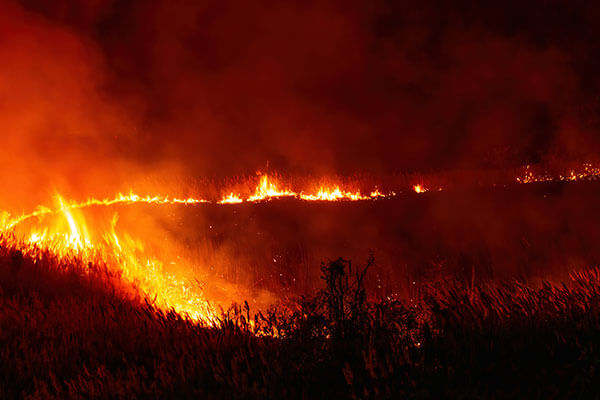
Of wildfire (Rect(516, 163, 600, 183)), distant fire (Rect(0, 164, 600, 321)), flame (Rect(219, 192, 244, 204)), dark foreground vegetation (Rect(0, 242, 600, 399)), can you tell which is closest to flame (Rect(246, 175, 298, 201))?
distant fire (Rect(0, 164, 600, 321))

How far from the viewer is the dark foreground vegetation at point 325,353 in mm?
2672

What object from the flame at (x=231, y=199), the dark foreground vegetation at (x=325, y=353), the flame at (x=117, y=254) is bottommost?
Answer: the dark foreground vegetation at (x=325, y=353)

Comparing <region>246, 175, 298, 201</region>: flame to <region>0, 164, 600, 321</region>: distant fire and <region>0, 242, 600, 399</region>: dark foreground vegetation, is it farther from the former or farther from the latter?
<region>0, 242, 600, 399</region>: dark foreground vegetation

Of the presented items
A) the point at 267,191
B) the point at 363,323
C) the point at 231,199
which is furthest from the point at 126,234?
the point at 363,323

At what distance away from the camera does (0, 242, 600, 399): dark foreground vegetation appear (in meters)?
2.67

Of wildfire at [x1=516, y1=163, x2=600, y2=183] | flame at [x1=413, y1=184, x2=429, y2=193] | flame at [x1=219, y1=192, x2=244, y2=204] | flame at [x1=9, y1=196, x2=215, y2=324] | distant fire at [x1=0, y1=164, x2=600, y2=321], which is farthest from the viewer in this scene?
flame at [x1=219, y1=192, x2=244, y2=204]

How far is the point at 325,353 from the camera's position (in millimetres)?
3186

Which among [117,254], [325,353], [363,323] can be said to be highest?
[117,254]

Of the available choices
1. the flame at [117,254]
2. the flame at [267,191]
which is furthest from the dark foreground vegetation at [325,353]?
the flame at [267,191]

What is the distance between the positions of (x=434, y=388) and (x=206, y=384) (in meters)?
1.10

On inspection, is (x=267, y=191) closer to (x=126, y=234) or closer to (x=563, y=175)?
(x=126, y=234)

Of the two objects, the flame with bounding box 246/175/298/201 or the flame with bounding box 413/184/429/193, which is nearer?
the flame with bounding box 413/184/429/193

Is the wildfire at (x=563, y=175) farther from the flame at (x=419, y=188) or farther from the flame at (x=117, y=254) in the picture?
the flame at (x=117, y=254)

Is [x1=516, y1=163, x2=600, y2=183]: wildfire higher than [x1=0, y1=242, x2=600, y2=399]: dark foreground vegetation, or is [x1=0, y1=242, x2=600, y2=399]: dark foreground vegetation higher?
[x1=516, y1=163, x2=600, y2=183]: wildfire
